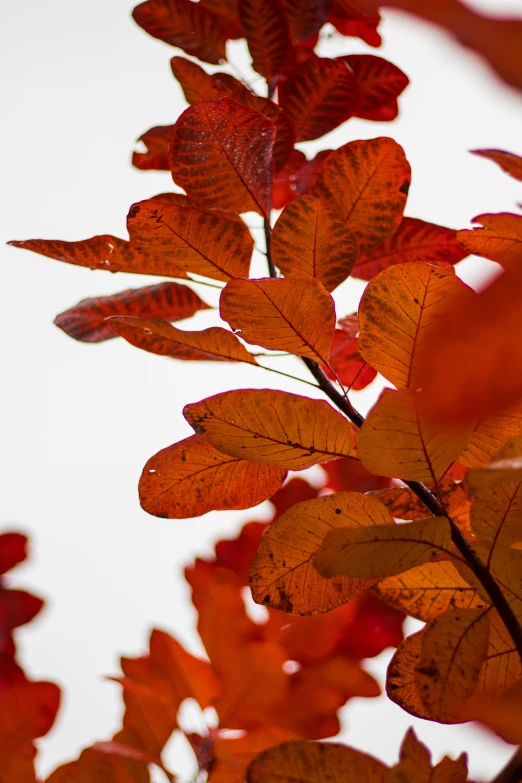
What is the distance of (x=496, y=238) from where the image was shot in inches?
14.2

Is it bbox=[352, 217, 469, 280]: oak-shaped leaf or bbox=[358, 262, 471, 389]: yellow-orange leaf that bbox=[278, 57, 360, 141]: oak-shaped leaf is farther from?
bbox=[358, 262, 471, 389]: yellow-orange leaf

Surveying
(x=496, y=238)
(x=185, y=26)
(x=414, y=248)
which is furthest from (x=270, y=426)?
(x=185, y=26)

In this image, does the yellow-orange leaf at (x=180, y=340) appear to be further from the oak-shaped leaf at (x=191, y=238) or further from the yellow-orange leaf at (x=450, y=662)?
the yellow-orange leaf at (x=450, y=662)

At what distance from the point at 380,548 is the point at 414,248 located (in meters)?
0.31

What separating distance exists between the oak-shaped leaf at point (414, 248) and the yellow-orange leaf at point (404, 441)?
0.25 metres

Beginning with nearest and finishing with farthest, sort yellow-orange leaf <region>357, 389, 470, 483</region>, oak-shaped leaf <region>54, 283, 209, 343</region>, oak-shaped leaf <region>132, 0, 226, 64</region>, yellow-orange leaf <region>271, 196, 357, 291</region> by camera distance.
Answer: yellow-orange leaf <region>357, 389, 470, 483</region> → yellow-orange leaf <region>271, 196, 357, 291</region> → oak-shaped leaf <region>54, 283, 209, 343</region> → oak-shaped leaf <region>132, 0, 226, 64</region>

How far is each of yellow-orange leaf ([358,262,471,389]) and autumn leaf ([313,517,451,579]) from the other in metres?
0.07

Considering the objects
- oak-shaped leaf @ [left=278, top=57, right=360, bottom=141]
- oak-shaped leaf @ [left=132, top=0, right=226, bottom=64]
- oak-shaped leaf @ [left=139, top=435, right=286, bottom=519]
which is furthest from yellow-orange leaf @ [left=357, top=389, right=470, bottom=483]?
oak-shaped leaf @ [left=132, top=0, right=226, bottom=64]

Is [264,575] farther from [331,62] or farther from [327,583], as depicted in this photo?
[331,62]

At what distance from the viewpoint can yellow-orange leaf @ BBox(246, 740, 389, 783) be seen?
11.4 inches

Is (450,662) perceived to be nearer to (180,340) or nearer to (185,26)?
(180,340)

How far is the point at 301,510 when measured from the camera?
33cm

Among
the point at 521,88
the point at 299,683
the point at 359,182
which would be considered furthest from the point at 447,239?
the point at 299,683

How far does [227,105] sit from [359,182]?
4.2 inches
